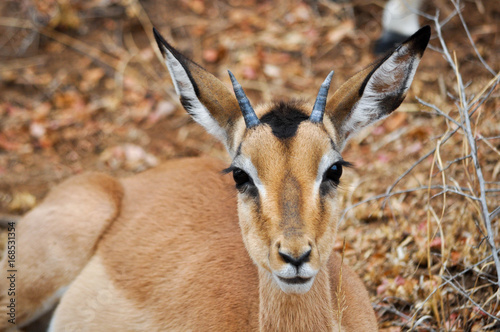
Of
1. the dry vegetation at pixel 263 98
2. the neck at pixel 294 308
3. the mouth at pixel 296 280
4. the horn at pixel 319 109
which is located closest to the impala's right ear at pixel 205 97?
the horn at pixel 319 109

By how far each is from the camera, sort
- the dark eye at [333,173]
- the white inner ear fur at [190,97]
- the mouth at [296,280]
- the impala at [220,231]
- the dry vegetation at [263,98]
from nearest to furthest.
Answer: the mouth at [296,280]
the impala at [220,231]
the dark eye at [333,173]
the white inner ear fur at [190,97]
the dry vegetation at [263,98]

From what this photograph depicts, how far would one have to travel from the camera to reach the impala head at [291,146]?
300cm

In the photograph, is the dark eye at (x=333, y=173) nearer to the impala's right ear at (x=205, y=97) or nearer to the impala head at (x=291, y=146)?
the impala head at (x=291, y=146)

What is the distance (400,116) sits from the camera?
690cm

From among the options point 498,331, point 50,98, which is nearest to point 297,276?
point 498,331

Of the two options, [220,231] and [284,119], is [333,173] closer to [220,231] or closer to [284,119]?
→ [284,119]

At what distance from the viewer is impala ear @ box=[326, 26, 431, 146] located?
11.3 ft

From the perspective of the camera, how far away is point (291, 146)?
10.6 ft

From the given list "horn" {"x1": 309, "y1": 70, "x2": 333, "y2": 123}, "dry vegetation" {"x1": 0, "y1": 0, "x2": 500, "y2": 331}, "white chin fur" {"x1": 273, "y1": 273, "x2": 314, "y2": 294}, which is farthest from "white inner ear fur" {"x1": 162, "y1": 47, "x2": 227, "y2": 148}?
"dry vegetation" {"x1": 0, "y1": 0, "x2": 500, "y2": 331}

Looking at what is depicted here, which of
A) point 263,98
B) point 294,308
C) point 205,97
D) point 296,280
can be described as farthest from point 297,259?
point 263,98

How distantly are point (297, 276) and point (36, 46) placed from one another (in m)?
7.55

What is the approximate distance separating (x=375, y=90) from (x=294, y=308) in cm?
159

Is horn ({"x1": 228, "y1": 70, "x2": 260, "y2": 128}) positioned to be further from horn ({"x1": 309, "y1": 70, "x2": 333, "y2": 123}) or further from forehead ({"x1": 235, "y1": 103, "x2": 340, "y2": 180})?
horn ({"x1": 309, "y1": 70, "x2": 333, "y2": 123})

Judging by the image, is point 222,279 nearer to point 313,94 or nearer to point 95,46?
point 313,94
